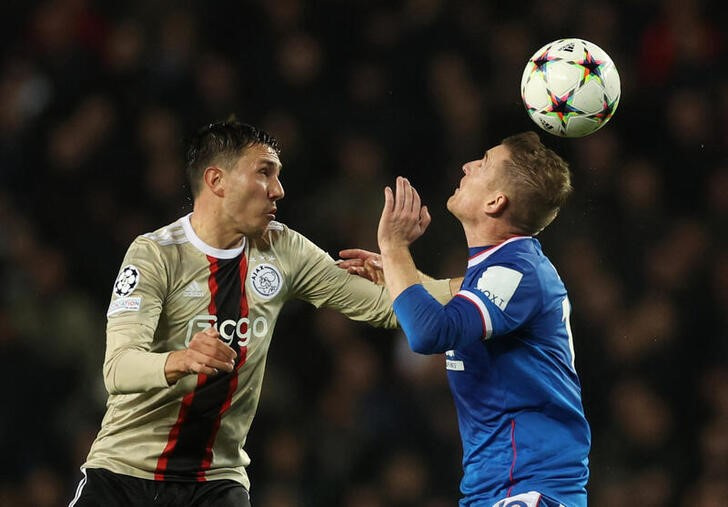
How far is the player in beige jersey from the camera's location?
12.7 ft

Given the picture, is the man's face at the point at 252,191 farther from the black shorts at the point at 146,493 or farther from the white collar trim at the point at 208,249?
the black shorts at the point at 146,493

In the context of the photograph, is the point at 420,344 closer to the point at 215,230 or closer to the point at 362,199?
the point at 215,230

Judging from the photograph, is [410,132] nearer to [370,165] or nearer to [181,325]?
[370,165]

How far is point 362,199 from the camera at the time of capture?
745 cm

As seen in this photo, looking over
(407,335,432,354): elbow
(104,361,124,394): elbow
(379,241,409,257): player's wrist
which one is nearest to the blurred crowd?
(104,361,124,394): elbow

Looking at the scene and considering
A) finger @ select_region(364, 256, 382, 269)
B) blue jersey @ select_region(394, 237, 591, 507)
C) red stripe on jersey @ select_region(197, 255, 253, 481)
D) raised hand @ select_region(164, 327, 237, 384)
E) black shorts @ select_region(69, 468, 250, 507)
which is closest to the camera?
raised hand @ select_region(164, 327, 237, 384)

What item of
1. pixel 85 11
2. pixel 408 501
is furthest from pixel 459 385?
pixel 85 11

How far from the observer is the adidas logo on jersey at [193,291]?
13.3ft

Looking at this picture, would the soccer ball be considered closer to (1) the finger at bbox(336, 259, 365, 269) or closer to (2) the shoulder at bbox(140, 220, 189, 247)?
(1) the finger at bbox(336, 259, 365, 269)

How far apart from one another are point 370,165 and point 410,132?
431mm

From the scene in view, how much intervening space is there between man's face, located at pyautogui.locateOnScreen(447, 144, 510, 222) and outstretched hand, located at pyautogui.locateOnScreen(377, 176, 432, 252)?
189 mm

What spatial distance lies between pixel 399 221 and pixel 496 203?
36cm

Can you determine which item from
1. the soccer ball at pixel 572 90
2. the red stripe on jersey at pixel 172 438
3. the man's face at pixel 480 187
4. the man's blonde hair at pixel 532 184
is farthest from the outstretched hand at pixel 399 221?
the red stripe on jersey at pixel 172 438

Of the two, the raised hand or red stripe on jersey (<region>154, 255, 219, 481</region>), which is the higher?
the raised hand
